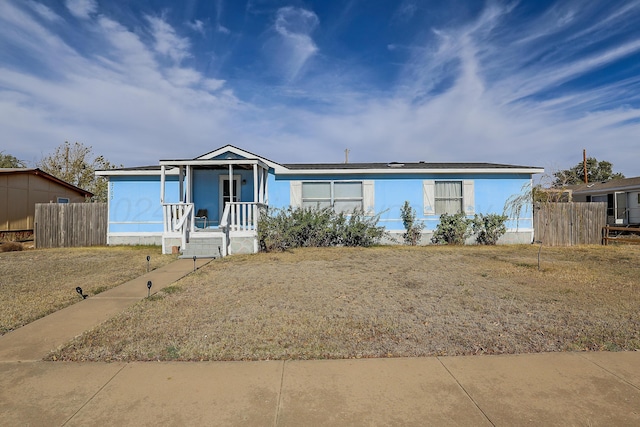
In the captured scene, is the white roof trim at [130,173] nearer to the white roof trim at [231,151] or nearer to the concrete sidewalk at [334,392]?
the white roof trim at [231,151]

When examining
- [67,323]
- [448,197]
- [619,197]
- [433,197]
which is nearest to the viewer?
[67,323]

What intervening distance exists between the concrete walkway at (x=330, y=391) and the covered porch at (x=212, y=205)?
754 cm

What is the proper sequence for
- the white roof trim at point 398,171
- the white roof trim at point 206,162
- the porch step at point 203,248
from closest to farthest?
the porch step at point 203,248 → the white roof trim at point 206,162 → the white roof trim at point 398,171

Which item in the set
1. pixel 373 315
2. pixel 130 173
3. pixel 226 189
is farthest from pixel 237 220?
pixel 373 315

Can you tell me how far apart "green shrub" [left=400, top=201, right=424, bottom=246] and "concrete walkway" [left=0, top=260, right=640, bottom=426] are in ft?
34.3

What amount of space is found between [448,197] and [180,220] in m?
10.1

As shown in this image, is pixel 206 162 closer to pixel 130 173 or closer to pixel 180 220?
pixel 180 220

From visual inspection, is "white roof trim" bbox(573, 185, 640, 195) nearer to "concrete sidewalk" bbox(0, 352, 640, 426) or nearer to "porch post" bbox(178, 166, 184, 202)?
"concrete sidewalk" bbox(0, 352, 640, 426)

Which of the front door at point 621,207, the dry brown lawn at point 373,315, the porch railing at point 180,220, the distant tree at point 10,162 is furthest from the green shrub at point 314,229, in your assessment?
the distant tree at point 10,162

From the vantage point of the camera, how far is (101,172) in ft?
45.6

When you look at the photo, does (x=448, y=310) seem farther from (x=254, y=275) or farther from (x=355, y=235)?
(x=355, y=235)

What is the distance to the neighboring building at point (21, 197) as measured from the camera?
56.4ft

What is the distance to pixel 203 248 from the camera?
36.2ft

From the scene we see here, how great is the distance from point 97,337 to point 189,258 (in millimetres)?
6610
